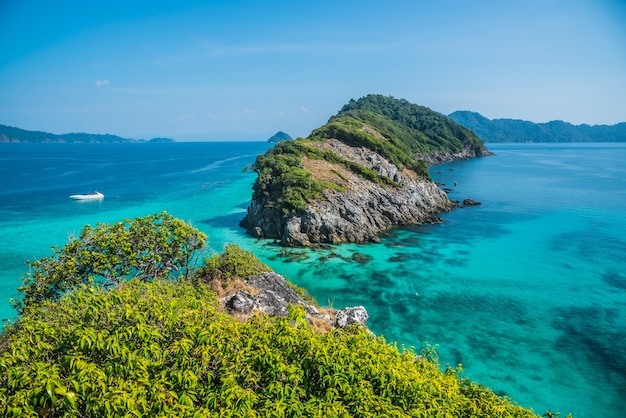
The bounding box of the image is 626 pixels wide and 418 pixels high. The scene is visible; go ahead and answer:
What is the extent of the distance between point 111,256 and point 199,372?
1416cm

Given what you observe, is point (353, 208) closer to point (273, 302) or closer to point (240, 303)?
point (273, 302)

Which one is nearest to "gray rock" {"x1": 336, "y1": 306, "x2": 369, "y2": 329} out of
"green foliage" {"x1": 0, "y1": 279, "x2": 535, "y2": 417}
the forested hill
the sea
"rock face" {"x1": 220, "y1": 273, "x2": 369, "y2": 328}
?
"rock face" {"x1": 220, "y1": 273, "x2": 369, "y2": 328}

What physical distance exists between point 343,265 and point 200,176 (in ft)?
285

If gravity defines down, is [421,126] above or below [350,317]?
above

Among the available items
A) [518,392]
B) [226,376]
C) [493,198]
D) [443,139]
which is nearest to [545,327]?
[518,392]

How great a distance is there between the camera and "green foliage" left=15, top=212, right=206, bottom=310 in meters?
18.8

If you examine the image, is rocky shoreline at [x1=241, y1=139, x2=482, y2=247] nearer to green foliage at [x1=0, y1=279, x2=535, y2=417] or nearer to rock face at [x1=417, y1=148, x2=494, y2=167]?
green foliage at [x1=0, y1=279, x2=535, y2=417]

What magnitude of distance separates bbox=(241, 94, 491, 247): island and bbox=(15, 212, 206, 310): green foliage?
81.3 ft

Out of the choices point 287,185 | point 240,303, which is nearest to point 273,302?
point 240,303

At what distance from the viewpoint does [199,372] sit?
9172 mm

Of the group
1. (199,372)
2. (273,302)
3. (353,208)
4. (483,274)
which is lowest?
(483,274)

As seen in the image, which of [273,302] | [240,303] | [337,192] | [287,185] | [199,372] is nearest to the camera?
[199,372]

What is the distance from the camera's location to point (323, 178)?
57500mm

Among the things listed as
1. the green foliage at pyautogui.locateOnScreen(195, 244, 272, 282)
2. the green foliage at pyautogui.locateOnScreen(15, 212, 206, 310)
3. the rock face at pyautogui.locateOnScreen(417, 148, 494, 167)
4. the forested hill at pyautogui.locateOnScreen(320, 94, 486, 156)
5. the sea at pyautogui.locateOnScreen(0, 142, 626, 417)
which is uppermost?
the forested hill at pyautogui.locateOnScreen(320, 94, 486, 156)
